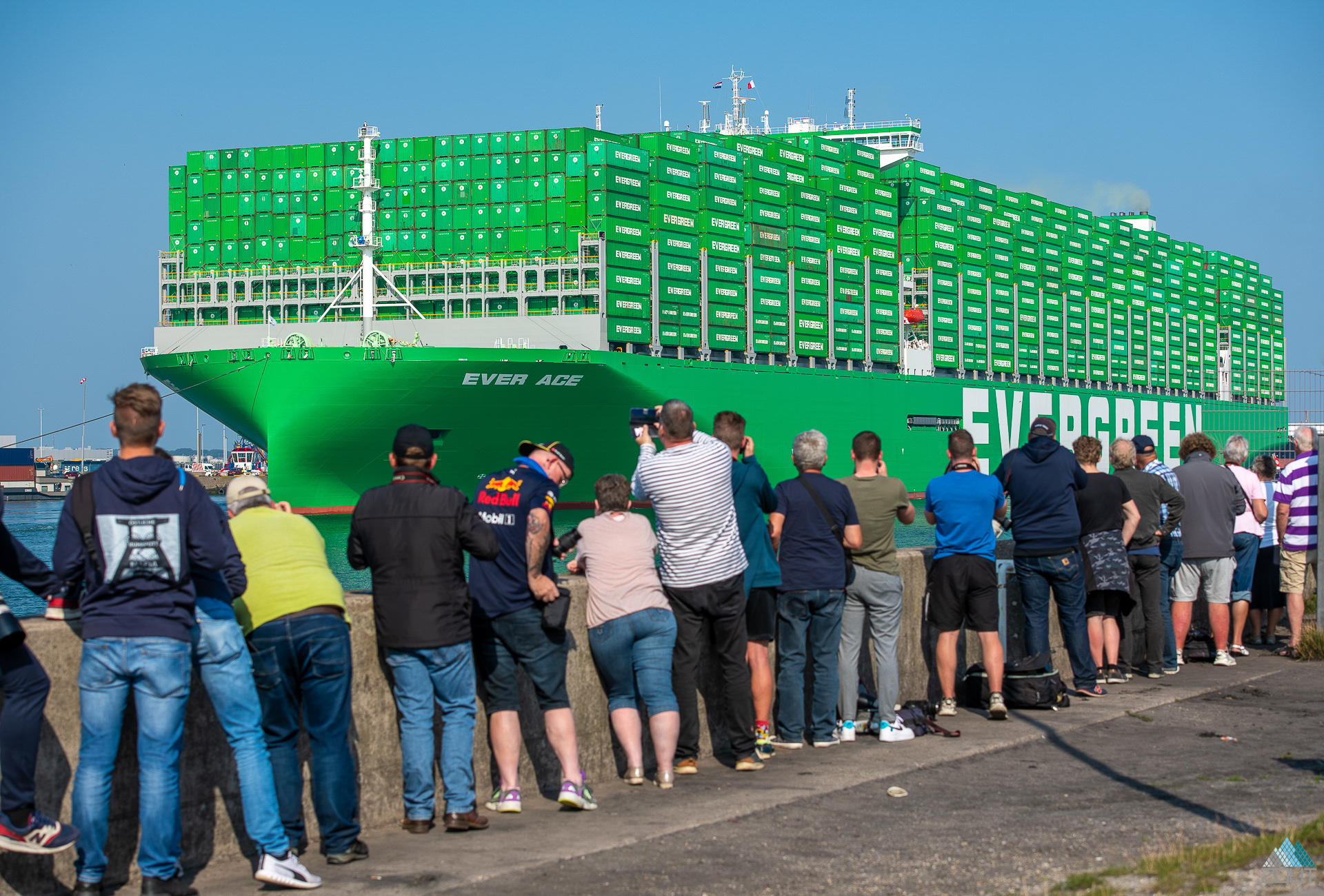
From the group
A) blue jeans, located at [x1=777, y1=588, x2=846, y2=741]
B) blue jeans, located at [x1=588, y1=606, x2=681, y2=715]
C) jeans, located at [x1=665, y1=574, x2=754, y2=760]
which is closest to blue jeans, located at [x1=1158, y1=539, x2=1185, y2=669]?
blue jeans, located at [x1=777, y1=588, x2=846, y2=741]

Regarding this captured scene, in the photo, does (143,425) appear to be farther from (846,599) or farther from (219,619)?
(846,599)

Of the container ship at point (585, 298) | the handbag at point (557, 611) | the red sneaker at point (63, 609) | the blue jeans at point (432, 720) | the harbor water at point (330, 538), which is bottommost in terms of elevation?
the harbor water at point (330, 538)

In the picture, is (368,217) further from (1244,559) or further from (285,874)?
(285,874)

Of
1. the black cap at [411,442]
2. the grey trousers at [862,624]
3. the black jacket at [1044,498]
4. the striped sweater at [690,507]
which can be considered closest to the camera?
the black cap at [411,442]

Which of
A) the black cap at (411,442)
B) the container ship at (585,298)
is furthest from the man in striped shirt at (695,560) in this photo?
the container ship at (585,298)

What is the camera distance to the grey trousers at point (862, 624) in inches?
258

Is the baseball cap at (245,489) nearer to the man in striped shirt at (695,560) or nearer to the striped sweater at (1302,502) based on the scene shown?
the man in striped shirt at (695,560)

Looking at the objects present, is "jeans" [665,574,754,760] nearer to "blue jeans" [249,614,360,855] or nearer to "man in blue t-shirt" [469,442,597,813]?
"man in blue t-shirt" [469,442,597,813]

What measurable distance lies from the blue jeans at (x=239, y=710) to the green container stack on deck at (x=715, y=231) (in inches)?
1183

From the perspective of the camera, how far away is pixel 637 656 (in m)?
5.50

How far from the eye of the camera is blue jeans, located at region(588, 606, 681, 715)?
5426mm

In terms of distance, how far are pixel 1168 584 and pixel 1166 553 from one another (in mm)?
227

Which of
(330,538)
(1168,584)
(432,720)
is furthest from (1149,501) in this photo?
(330,538)

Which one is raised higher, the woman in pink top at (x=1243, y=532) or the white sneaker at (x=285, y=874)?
the woman in pink top at (x=1243, y=532)
